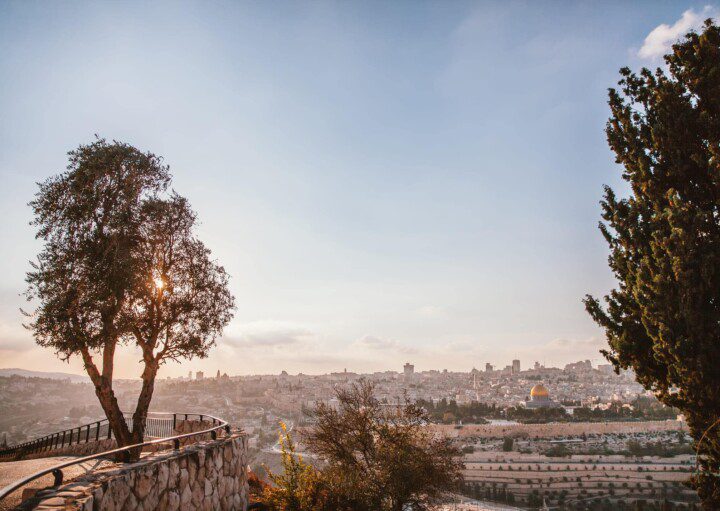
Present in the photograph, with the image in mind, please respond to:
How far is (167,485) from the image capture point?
299 inches

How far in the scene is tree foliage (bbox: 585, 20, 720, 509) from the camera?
8289mm

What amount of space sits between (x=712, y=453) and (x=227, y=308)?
42.4ft

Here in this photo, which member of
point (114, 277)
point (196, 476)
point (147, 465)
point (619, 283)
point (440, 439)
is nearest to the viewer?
point (147, 465)

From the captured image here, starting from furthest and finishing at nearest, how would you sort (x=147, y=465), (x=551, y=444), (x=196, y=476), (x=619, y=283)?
(x=551, y=444)
(x=619, y=283)
(x=196, y=476)
(x=147, y=465)

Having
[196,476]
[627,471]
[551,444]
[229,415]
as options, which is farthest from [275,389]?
[196,476]

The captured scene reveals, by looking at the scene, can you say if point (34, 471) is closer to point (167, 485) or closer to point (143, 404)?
point (143, 404)

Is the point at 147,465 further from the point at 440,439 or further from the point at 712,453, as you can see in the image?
the point at 440,439

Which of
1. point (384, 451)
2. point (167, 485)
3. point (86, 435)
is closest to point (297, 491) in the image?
point (167, 485)

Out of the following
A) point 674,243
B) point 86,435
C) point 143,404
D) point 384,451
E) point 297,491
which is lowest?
point 384,451

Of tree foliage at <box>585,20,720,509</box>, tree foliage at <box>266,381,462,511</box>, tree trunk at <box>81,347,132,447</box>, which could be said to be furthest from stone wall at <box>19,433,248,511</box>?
tree foliage at <box>585,20,720,509</box>

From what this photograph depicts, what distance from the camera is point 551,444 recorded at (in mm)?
82750

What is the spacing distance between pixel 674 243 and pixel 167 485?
9.86 m

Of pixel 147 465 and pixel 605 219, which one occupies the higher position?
pixel 605 219

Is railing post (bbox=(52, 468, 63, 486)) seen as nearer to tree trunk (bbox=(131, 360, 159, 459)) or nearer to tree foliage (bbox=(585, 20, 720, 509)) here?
tree trunk (bbox=(131, 360, 159, 459))
